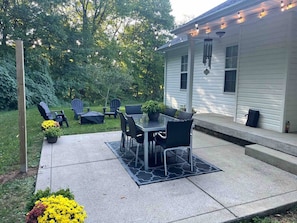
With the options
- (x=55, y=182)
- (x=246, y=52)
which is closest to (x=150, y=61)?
(x=246, y=52)

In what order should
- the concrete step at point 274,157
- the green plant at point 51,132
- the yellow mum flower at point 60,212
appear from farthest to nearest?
the green plant at point 51,132, the concrete step at point 274,157, the yellow mum flower at point 60,212

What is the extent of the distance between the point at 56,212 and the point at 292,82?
5.04m

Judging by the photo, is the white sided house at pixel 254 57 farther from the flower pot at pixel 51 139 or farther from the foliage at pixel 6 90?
the foliage at pixel 6 90

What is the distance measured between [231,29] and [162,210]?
583 centimetres

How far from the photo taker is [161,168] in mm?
3869

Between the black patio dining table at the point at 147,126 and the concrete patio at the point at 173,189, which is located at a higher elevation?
the black patio dining table at the point at 147,126

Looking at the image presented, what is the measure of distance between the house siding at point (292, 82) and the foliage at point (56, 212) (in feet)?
15.5

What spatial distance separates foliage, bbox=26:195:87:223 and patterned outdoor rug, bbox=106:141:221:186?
1525 mm

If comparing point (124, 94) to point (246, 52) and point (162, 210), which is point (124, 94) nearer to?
point (246, 52)

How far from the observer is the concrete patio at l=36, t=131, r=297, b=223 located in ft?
8.27

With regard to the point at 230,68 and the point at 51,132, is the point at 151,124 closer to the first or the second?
the point at 51,132

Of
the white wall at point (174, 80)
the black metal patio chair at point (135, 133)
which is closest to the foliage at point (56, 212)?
the black metal patio chair at point (135, 133)

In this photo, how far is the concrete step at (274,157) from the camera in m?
3.66

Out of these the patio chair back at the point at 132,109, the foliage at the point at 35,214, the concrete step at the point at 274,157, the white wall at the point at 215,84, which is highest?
the white wall at the point at 215,84
